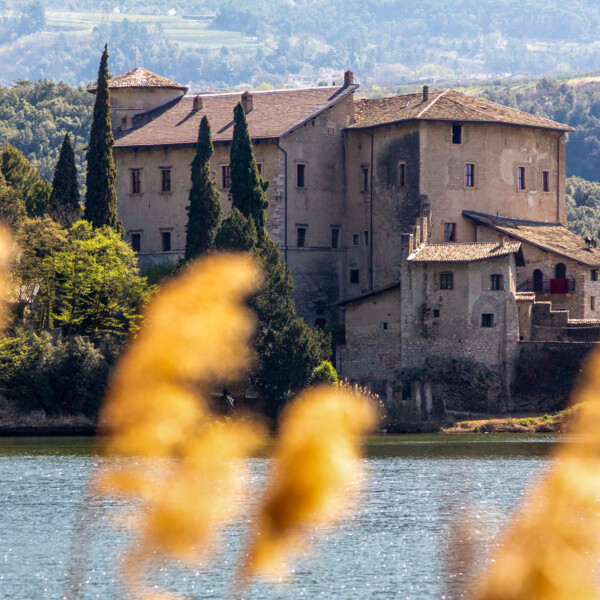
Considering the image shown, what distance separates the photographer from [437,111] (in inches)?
3406

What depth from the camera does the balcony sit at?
271 feet

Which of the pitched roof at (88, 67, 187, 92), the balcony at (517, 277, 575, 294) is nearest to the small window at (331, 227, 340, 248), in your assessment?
the balcony at (517, 277, 575, 294)

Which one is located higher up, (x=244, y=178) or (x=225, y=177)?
(x=225, y=177)

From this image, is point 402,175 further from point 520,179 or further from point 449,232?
point 520,179

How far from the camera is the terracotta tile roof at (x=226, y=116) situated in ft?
291

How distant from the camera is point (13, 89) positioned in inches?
6772

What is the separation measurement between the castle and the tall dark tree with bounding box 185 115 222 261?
6582 mm

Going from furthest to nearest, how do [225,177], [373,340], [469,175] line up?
[225,177] → [469,175] → [373,340]

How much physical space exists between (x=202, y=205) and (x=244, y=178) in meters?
2.25

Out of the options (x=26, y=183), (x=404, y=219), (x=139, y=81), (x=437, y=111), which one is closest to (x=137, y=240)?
(x=139, y=81)

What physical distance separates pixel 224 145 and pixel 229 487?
36016mm

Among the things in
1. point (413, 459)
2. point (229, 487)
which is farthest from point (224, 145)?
point (229, 487)

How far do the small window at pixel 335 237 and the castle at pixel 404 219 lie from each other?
0.23ft

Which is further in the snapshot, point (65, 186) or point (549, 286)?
point (65, 186)
